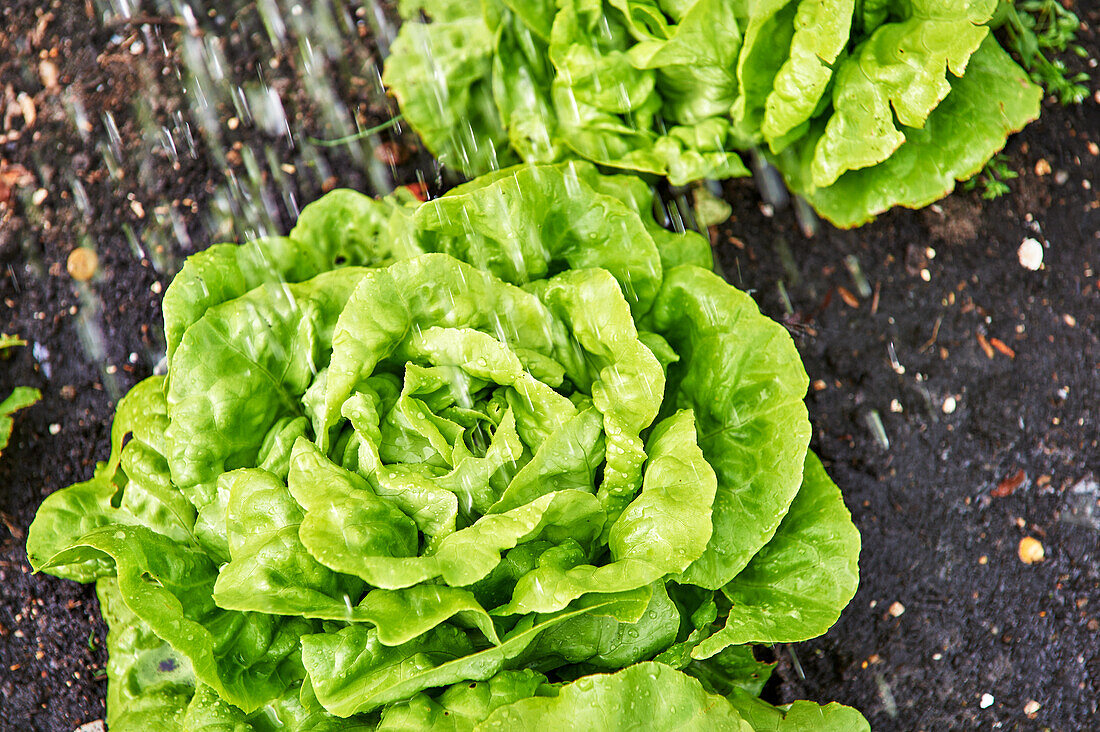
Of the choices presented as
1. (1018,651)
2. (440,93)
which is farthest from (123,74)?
(1018,651)

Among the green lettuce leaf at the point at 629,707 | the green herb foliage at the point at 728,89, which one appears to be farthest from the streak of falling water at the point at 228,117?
the green lettuce leaf at the point at 629,707

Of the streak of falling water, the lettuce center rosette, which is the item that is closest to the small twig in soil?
the lettuce center rosette

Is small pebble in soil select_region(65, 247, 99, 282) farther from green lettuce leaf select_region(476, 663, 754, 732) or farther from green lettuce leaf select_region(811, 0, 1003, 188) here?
green lettuce leaf select_region(811, 0, 1003, 188)

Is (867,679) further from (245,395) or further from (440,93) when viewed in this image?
(440,93)

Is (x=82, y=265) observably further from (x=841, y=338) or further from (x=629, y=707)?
(x=841, y=338)

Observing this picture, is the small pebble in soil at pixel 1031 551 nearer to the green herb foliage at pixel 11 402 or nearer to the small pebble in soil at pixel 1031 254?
the small pebble in soil at pixel 1031 254
